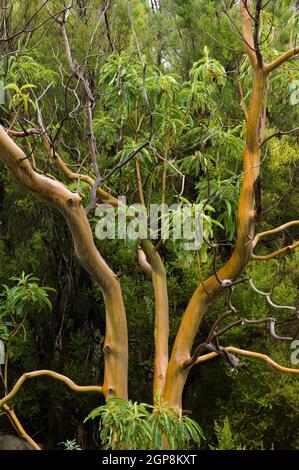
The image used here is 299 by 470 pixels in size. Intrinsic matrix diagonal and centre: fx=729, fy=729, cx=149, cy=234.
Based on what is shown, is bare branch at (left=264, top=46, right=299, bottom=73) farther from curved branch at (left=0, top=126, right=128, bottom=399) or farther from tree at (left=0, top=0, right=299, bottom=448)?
curved branch at (left=0, top=126, right=128, bottom=399)

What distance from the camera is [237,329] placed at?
22.3 ft

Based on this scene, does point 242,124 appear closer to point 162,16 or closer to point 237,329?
point 237,329

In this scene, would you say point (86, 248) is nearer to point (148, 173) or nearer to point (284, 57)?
point (148, 173)

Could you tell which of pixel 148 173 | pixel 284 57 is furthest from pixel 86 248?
pixel 284 57

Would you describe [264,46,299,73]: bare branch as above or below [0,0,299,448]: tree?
above

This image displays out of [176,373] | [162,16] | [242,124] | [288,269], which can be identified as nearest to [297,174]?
[288,269]

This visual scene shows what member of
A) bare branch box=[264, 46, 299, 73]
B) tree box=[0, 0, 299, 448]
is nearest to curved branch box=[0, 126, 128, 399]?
tree box=[0, 0, 299, 448]

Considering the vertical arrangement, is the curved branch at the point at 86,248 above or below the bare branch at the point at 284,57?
below

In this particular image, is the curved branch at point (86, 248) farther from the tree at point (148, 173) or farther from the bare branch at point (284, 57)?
the bare branch at point (284, 57)

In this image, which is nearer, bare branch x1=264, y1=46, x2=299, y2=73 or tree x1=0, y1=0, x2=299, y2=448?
bare branch x1=264, y1=46, x2=299, y2=73

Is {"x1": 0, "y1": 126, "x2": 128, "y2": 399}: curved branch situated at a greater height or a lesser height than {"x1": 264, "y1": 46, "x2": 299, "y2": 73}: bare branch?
lesser

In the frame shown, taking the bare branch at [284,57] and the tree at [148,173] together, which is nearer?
the bare branch at [284,57]

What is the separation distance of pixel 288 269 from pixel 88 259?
252 cm

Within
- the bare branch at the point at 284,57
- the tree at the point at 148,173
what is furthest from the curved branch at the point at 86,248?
the bare branch at the point at 284,57
